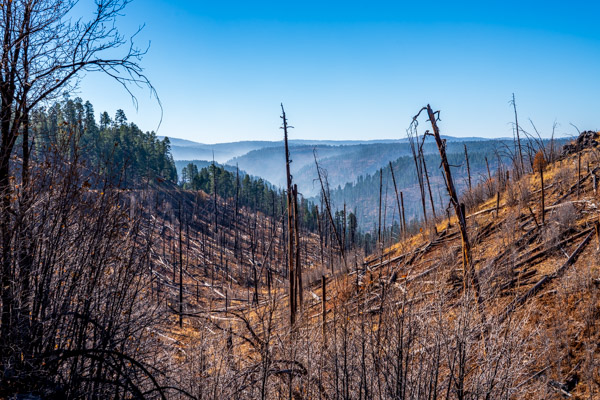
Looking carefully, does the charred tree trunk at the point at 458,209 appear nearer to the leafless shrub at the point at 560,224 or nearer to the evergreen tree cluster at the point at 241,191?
the leafless shrub at the point at 560,224

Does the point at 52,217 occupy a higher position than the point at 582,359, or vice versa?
the point at 52,217

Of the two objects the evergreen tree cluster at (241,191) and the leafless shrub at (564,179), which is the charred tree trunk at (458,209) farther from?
the evergreen tree cluster at (241,191)

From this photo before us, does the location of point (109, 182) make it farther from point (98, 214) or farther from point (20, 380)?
point (20, 380)

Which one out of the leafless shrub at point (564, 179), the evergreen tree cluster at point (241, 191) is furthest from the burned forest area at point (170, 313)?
the evergreen tree cluster at point (241, 191)

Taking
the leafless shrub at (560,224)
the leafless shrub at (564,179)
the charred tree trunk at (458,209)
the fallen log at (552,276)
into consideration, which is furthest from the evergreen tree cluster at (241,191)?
the charred tree trunk at (458,209)

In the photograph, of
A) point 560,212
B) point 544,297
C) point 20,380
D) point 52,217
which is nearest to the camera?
point 20,380

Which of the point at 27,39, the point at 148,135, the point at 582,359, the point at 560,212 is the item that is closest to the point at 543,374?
the point at 582,359

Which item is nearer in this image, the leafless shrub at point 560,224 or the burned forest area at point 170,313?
the burned forest area at point 170,313

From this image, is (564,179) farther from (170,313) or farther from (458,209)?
(170,313)

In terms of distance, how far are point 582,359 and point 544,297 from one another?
2267 millimetres

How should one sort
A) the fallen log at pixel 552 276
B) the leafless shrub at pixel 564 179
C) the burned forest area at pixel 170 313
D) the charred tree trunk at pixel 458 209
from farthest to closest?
the leafless shrub at pixel 564 179, the fallen log at pixel 552 276, the charred tree trunk at pixel 458 209, the burned forest area at pixel 170 313

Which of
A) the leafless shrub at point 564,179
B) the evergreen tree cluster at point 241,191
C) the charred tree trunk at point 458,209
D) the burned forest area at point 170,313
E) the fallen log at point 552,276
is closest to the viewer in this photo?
the burned forest area at point 170,313

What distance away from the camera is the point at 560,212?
13.0 metres

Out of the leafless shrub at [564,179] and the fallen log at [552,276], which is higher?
the leafless shrub at [564,179]
